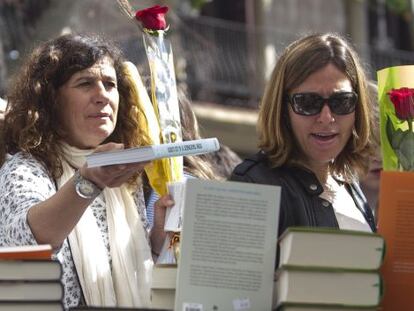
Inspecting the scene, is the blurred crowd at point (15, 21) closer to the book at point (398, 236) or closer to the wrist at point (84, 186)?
the wrist at point (84, 186)

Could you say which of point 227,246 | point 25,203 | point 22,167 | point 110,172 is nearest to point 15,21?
point 22,167

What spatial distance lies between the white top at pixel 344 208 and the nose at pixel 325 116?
24 centimetres

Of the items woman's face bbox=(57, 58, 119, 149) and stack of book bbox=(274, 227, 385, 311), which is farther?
woman's face bbox=(57, 58, 119, 149)

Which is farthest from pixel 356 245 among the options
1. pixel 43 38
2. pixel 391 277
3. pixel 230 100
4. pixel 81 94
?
pixel 230 100

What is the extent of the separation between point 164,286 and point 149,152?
0.33m

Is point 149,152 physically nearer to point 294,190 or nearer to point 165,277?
point 165,277

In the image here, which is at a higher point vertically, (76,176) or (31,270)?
(76,176)

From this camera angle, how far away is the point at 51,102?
4305 millimetres

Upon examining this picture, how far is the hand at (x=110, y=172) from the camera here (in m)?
3.68

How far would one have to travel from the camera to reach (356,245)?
3.35 m

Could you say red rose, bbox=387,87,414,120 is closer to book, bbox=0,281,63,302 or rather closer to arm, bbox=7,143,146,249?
arm, bbox=7,143,146,249

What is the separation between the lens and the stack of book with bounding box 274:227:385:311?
332 cm

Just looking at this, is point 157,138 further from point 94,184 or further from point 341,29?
point 341,29

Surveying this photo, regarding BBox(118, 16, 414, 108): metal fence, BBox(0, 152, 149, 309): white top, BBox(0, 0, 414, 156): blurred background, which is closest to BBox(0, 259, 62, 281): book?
BBox(0, 152, 149, 309): white top
